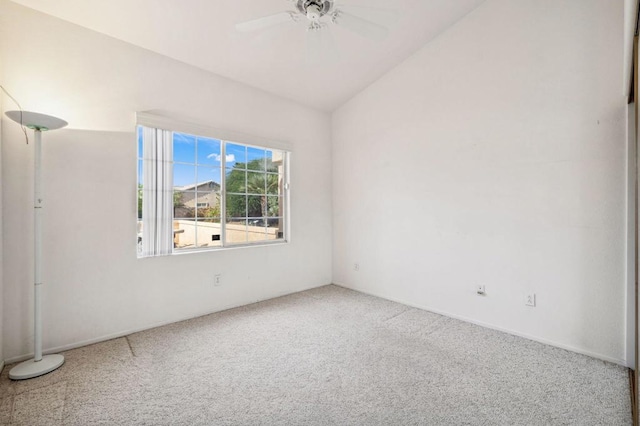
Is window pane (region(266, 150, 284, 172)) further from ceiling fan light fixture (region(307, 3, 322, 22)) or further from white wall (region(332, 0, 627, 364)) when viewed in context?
ceiling fan light fixture (region(307, 3, 322, 22))

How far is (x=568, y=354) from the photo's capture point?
94.0 inches

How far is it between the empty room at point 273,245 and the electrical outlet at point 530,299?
23mm

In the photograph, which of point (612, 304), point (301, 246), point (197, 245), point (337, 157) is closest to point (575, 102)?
point (612, 304)

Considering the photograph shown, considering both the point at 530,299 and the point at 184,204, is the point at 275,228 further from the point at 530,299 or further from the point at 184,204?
the point at 530,299

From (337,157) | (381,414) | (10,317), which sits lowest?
(381,414)

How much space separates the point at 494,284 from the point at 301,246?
7.98ft

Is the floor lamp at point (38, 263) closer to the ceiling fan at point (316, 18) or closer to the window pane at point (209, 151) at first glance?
the window pane at point (209, 151)

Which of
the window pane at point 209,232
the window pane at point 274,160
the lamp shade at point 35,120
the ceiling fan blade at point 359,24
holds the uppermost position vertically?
Answer: the ceiling fan blade at point 359,24

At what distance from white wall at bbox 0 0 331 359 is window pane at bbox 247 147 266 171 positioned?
17.3 inches

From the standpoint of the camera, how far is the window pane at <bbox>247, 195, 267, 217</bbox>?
3840 mm

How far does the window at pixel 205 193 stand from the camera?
9.57 feet

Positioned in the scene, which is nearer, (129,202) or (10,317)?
(10,317)

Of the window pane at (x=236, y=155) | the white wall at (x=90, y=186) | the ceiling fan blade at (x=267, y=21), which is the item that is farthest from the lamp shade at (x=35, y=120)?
the window pane at (x=236, y=155)

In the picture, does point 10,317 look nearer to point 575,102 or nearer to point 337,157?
point 337,157
